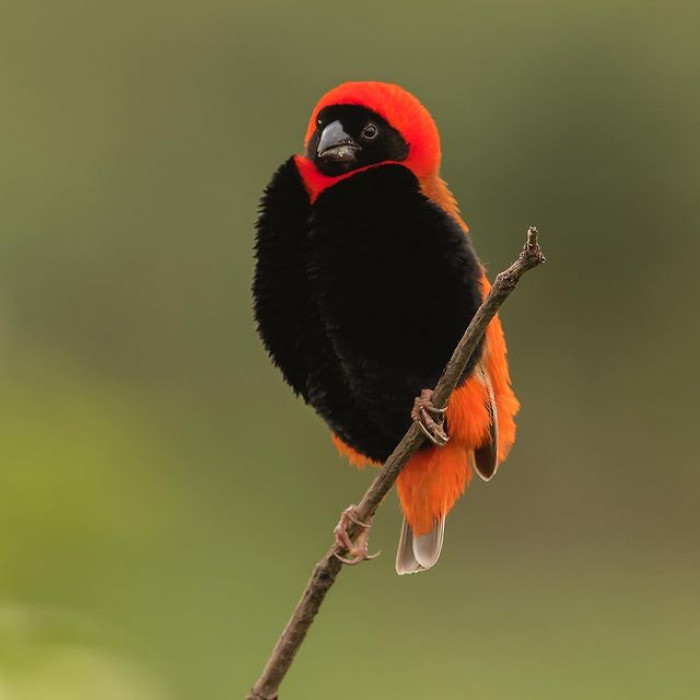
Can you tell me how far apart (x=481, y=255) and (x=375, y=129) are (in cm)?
517

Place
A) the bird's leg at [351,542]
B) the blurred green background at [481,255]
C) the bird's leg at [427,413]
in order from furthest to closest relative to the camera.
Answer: the blurred green background at [481,255]
the bird's leg at [427,413]
the bird's leg at [351,542]

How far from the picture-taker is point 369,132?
2893 millimetres

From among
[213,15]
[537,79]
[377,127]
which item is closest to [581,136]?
[537,79]

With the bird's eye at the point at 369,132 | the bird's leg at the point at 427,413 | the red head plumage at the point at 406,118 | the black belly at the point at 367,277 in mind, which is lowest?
the bird's leg at the point at 427,413

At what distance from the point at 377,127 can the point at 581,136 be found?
5.69 m

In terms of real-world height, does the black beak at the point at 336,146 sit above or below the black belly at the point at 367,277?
above

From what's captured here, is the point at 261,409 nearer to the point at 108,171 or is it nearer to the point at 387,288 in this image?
the point at 108,171

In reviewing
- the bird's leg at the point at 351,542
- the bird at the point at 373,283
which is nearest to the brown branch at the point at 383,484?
the bird's leg at the point at 351,542

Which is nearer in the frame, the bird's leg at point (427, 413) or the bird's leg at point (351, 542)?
the bird's leg at point (351, 542)

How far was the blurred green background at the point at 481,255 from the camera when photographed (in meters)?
8.08

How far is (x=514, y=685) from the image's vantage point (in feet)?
27.3

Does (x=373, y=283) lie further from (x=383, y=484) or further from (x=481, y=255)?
(x=481, y=255)

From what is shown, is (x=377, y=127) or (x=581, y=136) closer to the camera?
(x=377, y=127)

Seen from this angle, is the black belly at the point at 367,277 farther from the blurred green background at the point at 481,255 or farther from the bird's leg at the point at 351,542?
the blurred green background at the point at 481,255
